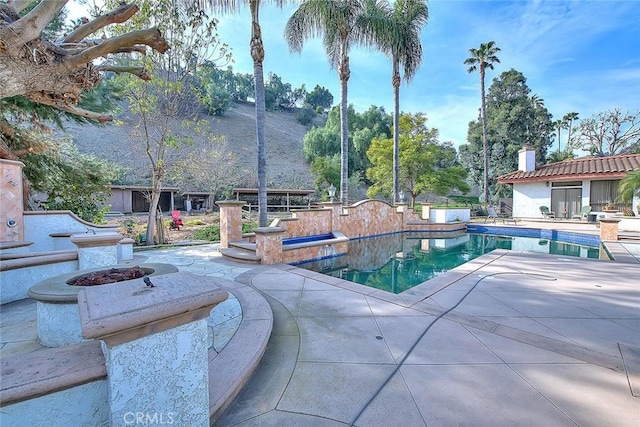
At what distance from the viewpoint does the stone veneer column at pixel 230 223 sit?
327 inches

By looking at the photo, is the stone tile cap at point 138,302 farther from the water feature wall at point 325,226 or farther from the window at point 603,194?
the window at point 603,194

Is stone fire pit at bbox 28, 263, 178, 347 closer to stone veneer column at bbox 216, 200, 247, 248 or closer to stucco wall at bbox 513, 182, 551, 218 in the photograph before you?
stone veneer column at bbox 216, 200, 247, 248

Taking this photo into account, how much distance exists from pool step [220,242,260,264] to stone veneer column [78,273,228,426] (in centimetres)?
520

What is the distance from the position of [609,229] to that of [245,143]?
45.9 metres

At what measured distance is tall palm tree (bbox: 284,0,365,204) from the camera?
36.8 ft

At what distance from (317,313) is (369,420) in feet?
6.23

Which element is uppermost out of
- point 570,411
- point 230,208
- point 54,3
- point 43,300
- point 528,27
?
point 528,27

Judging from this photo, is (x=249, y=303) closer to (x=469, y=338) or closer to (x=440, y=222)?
(x=469, y=338)

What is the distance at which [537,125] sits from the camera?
2750 cm

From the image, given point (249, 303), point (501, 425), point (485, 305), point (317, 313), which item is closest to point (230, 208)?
point (249, 303)

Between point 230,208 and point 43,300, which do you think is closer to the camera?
point 43,300

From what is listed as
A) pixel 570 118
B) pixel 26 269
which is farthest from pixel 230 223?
pixel 570 118

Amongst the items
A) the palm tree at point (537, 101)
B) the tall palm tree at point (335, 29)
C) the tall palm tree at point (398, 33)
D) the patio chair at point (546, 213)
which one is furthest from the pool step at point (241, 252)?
the palm tree at point (537, 101)

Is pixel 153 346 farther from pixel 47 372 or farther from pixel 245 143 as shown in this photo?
pixel 245 143
